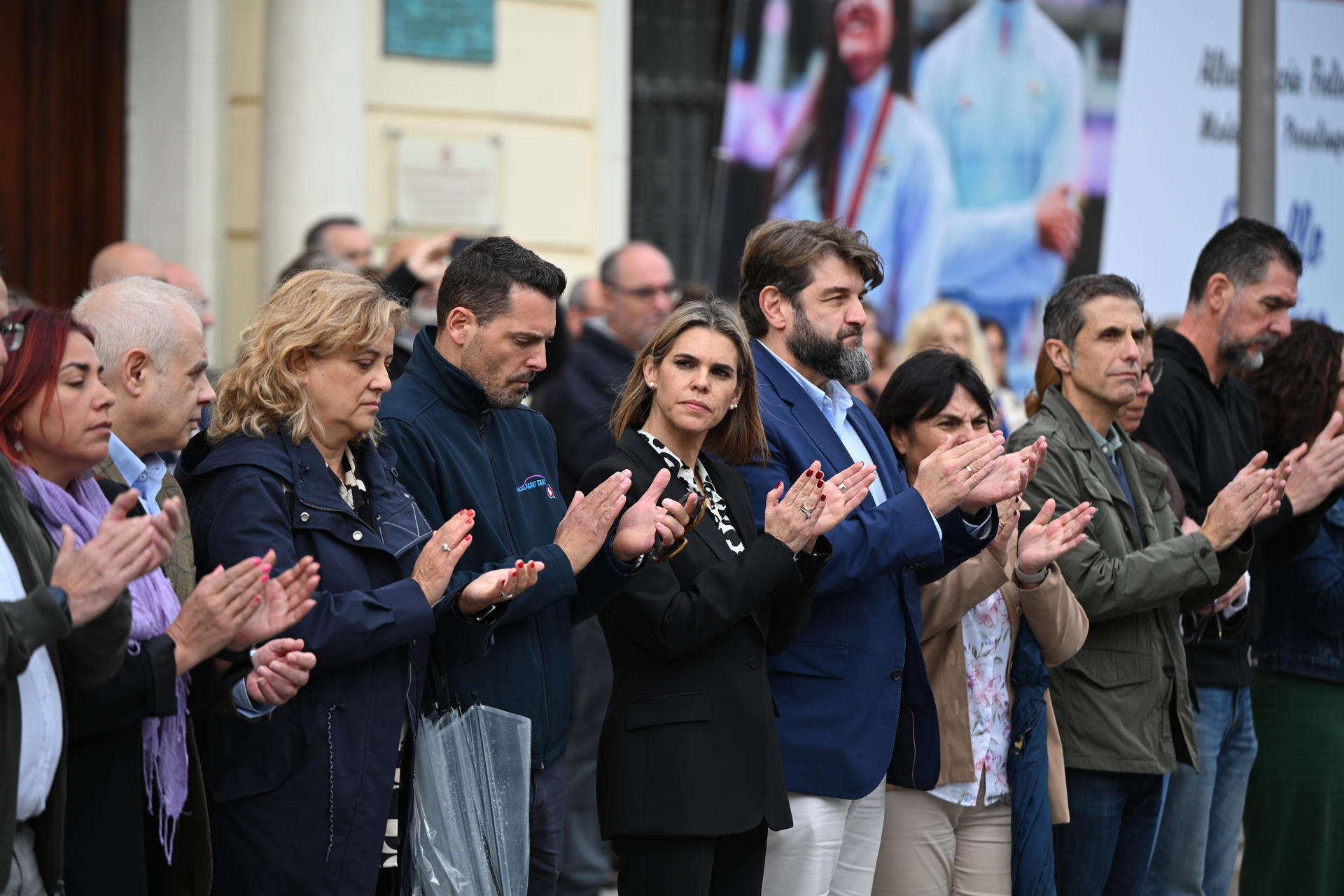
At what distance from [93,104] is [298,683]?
213 inches

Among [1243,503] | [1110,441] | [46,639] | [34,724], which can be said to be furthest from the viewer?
[1110,441]

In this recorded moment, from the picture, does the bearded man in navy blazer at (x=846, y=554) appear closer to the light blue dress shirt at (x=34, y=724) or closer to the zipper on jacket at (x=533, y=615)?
the zipper on jacket at (x=533, y=615)

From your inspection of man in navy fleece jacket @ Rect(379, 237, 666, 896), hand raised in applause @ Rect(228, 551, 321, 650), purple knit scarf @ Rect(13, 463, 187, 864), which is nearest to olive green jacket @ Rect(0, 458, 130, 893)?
purple knit scarf @ Rect(13, 463, 187, 864)

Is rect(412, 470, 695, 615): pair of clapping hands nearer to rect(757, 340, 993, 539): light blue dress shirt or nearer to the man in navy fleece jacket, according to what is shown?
the man in navy fleece jacket

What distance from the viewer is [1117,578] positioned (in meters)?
4.33

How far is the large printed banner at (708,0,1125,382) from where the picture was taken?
8.64 m

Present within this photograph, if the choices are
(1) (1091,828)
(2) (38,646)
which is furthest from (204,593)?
(1) (1091,828)

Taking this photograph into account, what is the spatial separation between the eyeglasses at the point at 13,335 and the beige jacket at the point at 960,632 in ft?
7.84

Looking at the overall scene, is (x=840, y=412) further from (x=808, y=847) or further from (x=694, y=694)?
(x=808, y=847)

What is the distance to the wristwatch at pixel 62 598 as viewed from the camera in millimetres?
2611

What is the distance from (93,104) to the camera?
755cm

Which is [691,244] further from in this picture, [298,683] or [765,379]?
[298,683]

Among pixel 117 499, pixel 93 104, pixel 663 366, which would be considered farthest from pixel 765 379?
pixel 93 104

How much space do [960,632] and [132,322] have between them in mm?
2332
